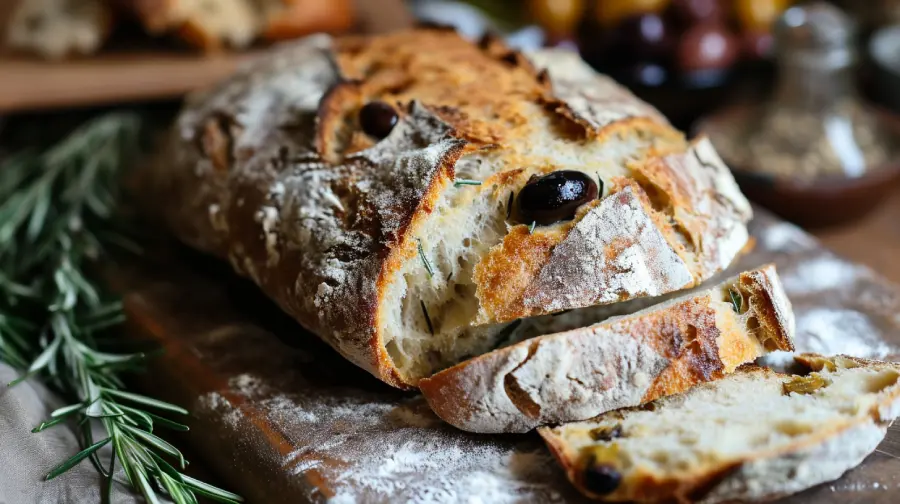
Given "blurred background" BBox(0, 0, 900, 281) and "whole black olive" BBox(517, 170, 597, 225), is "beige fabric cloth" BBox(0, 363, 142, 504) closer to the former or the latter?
"whole black olive" BBox(517, 170, 597, 225)

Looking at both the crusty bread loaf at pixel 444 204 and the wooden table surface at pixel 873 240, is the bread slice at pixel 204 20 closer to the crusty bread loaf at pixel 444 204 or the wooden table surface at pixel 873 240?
the crusty bread loaf at pixel 444 204

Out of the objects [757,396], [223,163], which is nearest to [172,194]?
[223,163]

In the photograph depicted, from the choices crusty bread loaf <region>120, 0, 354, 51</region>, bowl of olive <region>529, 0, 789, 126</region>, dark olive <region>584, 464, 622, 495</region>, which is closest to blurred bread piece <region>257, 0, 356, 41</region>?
crusty bread loaf <region>120, 0, 354, 51</region>

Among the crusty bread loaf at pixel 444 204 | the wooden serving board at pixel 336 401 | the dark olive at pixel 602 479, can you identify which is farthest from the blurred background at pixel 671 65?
the dark olive at pixel 602 479

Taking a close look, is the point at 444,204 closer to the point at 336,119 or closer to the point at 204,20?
the point at 336,119

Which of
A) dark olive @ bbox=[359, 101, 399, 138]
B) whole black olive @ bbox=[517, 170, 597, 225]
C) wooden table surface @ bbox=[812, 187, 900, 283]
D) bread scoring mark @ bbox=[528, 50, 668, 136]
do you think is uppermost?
A: dark olive @ bbox=[359, 101, 399, 138]
